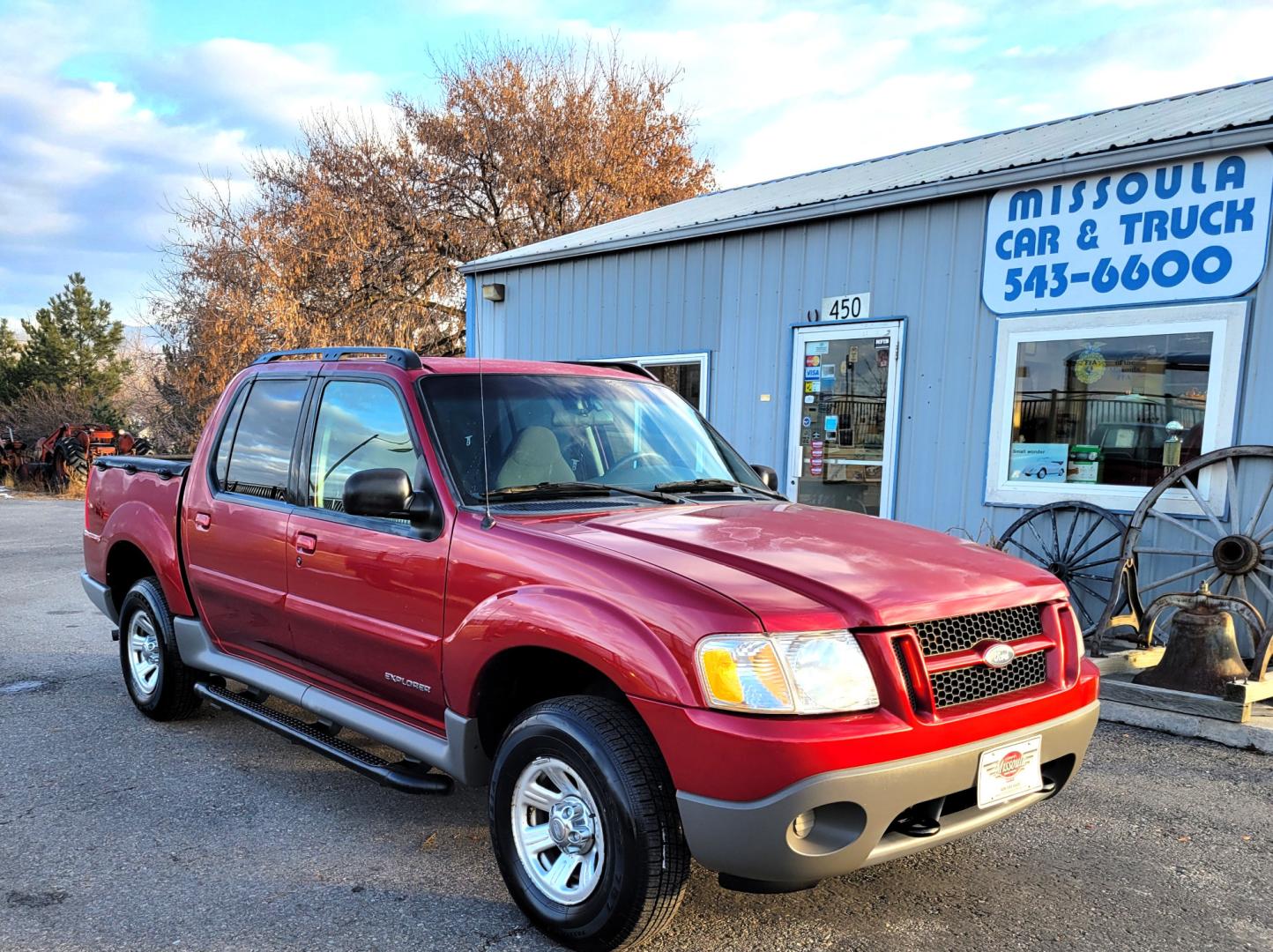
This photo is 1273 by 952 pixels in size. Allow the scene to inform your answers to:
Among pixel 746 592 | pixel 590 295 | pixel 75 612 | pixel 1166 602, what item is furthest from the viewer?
pixel 590 295

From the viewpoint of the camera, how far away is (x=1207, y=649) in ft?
16.7

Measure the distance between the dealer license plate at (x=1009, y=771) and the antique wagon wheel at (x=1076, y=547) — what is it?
14.3 feet

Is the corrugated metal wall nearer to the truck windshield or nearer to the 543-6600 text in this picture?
the 543-6600 text

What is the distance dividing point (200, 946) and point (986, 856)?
2.79 metres

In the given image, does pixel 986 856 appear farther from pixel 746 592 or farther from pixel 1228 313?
pixel 1228 313

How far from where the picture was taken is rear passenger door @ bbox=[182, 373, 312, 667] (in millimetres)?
4059

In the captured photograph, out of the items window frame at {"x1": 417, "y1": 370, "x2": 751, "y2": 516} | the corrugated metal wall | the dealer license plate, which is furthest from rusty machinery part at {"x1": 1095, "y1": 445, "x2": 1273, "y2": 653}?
window frame at {"x1": 417, "y1": 370, "x2": 751, "y2": 516}

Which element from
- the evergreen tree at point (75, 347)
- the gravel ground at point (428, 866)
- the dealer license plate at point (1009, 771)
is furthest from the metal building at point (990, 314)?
the evergreen tree at point (75, 347)

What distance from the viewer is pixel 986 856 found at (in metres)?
3.47

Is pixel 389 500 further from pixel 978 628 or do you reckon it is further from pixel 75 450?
pixel 75 450

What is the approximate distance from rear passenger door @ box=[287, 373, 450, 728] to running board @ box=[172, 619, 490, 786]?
0.19 feet

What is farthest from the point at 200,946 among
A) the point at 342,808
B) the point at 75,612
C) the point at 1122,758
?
the point at 75,612

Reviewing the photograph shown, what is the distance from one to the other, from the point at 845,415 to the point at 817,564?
5.62 metres

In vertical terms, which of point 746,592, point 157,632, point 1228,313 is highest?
point 1228,313
